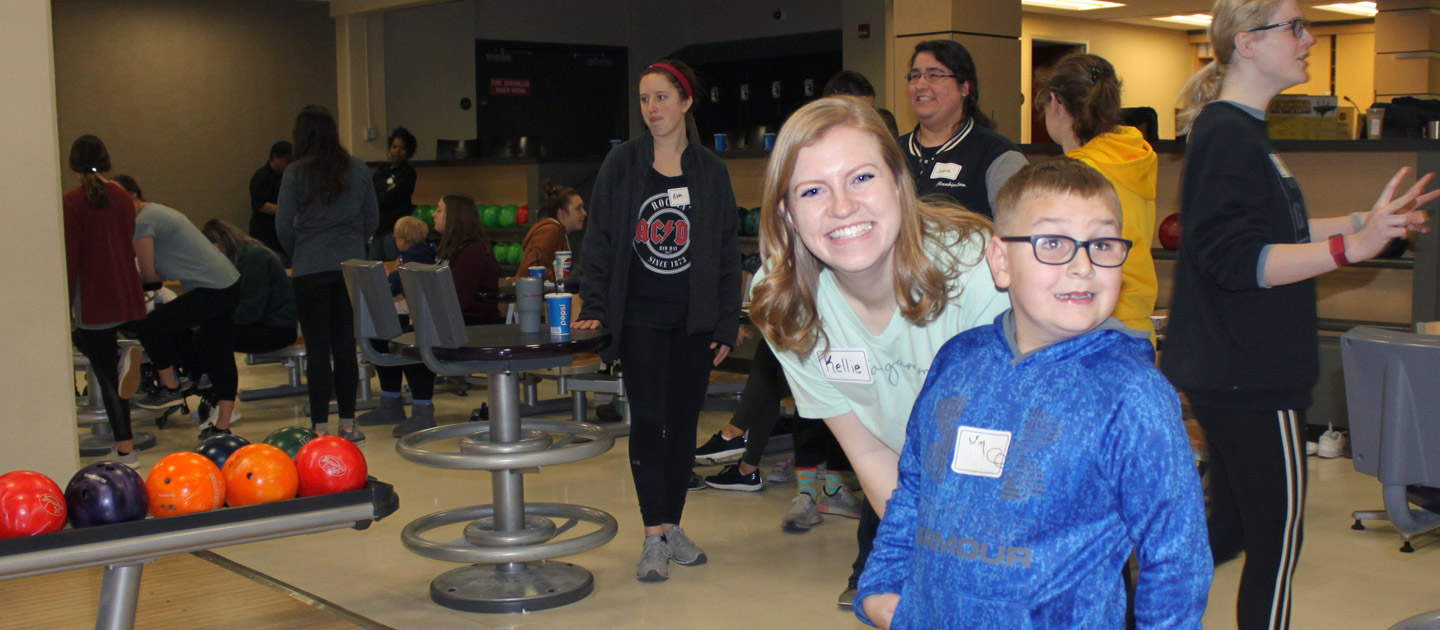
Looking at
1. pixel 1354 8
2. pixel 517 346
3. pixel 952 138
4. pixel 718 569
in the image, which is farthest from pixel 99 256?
pixel 1354 8

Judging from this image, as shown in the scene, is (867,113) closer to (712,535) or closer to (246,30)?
(712,535)

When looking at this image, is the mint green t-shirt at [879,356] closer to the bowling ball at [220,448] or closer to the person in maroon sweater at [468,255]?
the bowling ball at [220,448]

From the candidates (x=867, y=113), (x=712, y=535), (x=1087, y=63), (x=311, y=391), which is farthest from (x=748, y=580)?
(x=311, y=391)

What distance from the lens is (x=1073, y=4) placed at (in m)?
12.8

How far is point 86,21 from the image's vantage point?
11.1m

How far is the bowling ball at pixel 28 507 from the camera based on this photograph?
2.14 meters

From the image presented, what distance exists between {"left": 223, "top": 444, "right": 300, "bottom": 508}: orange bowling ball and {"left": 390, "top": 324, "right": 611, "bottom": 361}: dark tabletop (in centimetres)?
89

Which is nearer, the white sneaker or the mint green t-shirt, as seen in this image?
the mint green t-shirt

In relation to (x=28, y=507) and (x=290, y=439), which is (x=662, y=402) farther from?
(x=28, y=507)

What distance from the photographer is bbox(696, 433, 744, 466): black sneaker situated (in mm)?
4895

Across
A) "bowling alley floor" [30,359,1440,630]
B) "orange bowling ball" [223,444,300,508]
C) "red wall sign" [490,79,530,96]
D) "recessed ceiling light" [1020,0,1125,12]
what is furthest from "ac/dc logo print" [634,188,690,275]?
"red wall sign" [490,79,530,96]

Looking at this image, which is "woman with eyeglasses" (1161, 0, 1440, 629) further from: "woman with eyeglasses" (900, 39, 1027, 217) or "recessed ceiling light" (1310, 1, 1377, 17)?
"recessed ceiling light" (1310, 1, 1377, 17)

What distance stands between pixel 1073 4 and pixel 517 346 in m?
10.8

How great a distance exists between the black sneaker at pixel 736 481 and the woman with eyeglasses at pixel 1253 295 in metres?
2.71
